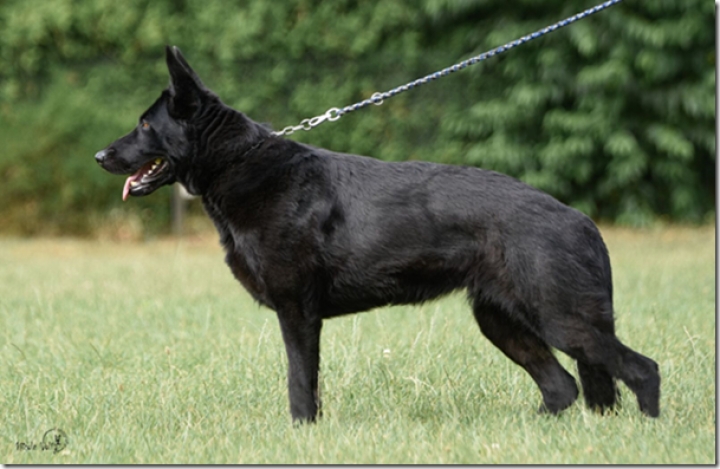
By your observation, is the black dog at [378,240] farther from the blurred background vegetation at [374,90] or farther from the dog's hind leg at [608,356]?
the blurred background vegetation at [374,90]

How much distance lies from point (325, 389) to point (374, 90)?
27.1 feet

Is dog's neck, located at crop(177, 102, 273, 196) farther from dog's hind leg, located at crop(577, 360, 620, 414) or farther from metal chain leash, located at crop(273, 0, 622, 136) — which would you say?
dog's hind leg, located at crop(577, 360, 620, 414)

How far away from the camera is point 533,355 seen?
14.4ft

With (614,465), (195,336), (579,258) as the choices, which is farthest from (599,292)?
(195,336)

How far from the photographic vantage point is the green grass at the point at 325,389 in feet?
12.2

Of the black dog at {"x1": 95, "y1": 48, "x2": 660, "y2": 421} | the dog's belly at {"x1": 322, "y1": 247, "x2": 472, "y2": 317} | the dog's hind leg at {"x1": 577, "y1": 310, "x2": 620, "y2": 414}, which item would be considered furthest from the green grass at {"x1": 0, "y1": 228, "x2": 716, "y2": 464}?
the dog's belly at {"x1": 322, "y1": 247, "x2": 472, "y2": 317}

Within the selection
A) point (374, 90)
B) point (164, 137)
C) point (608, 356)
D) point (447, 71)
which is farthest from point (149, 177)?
point (374, 90)

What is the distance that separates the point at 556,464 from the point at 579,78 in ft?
30.0

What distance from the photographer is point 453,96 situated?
1264 centimetres

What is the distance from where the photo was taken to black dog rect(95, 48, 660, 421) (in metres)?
→ 3.94

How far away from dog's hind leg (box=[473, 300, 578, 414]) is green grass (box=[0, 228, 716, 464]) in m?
0.08

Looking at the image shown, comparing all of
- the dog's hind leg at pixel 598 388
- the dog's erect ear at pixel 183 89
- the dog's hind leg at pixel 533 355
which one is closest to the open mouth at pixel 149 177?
the dog's erect ear at pixel 183 89

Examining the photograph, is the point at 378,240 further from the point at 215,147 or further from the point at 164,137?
the point at 164,137

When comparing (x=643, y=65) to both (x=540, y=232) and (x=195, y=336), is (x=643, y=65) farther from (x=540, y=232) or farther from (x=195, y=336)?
(x=540, y=232)
